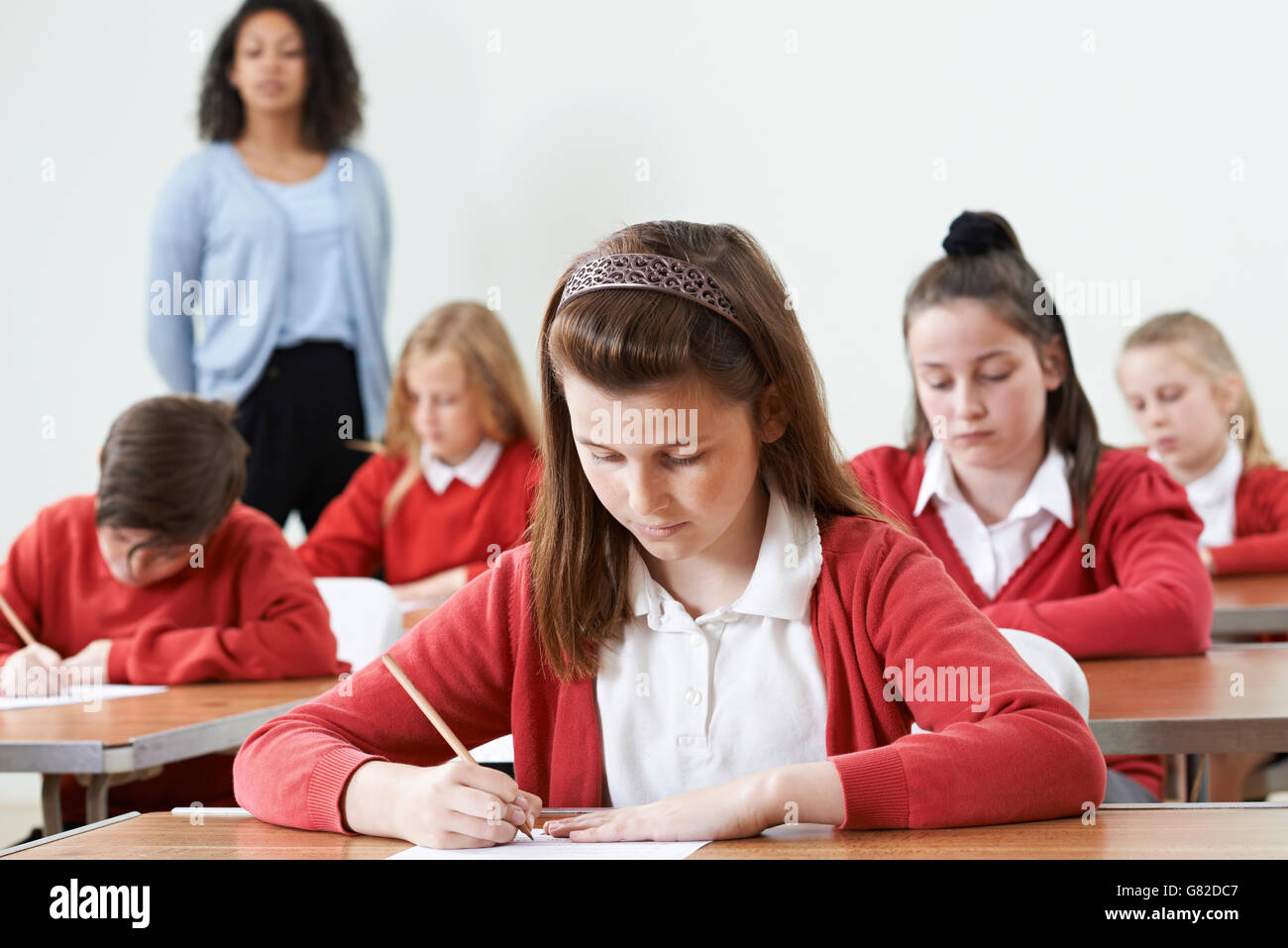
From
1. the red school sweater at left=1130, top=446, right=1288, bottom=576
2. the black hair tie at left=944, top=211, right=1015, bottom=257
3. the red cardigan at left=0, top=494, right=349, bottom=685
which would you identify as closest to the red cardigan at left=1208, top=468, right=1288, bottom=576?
the red school sweater at left=1130, top=446, right=1288, bottom=576

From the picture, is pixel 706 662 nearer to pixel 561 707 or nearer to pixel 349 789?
pixel 561 707

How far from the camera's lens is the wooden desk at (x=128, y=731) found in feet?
5.07

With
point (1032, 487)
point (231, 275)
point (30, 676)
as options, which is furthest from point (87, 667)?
point (231, 275)

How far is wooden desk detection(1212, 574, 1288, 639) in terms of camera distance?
2.29 metres

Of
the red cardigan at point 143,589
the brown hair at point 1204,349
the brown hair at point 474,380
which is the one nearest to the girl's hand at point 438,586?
the brown hair at point 474,380

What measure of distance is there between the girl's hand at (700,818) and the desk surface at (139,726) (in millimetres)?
661

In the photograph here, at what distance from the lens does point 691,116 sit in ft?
14.9

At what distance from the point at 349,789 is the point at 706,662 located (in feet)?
1.20

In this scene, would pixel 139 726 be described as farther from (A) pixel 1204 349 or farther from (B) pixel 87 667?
(A) pixel 1204 349

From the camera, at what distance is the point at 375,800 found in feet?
3.42

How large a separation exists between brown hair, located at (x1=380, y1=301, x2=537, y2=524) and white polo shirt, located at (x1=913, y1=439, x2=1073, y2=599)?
5.74 ft

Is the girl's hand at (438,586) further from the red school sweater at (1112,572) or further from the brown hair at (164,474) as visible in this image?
the red school sweater at (1112,572)

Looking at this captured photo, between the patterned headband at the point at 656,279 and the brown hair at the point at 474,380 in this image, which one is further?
the brown hair at the point at 474,380
